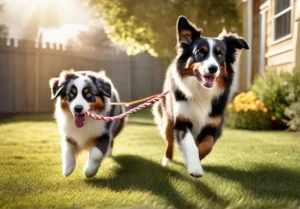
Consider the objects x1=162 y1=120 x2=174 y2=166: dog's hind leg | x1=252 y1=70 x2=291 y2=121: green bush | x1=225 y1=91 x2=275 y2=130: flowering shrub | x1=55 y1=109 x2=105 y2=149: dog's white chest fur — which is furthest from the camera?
x1=225 y1=91 x2=275 y2=130: flowering shrub

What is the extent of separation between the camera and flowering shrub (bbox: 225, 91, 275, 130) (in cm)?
639

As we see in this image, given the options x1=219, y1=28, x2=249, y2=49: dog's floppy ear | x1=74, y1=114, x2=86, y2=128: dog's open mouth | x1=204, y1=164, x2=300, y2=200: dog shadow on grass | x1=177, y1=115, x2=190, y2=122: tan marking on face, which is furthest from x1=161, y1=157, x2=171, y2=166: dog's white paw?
x1=219, y1=28, x2=249, y2=49: dog's floppy ear

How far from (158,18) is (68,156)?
5.04m

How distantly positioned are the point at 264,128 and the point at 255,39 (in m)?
3.29

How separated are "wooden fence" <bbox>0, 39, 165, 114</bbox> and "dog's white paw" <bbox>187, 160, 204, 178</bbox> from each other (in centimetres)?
639

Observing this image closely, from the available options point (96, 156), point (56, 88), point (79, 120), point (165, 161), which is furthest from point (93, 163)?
point (165, 161)

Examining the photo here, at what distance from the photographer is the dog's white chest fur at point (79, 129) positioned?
3004mm

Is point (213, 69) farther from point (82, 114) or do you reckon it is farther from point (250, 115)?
point (250, 115)

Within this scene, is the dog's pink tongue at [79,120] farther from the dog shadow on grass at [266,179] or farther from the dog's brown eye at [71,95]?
the dog shadow on grass at [266,179]

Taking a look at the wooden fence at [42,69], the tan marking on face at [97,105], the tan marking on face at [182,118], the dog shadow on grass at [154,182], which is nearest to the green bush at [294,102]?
the dog shadow on grass at [154,182]

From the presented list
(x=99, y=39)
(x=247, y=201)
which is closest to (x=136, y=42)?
(x=99, y=39)

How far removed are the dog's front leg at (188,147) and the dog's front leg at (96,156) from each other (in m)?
0.53

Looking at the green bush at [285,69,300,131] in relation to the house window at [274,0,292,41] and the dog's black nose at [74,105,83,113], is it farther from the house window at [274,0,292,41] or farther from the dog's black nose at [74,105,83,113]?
the dog's black nose at [74,105,83,113]

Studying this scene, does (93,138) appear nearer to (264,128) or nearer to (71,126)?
(71,126)
